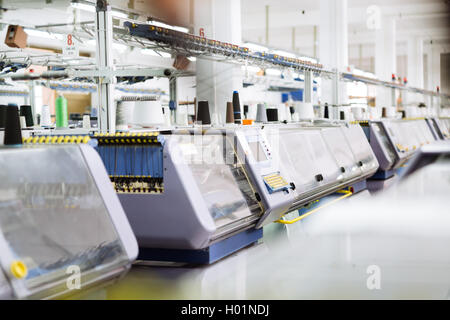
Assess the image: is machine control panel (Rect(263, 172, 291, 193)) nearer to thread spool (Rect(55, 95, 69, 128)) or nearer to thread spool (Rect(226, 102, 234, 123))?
thread spool (Rect(226, 102, 234, 123))

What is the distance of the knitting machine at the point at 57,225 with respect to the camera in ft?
5.90

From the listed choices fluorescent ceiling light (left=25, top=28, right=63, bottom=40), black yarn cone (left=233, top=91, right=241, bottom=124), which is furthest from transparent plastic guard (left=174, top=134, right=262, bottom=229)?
fluorescent ceiling light (left=25, top=28, right=63, bottom=40)

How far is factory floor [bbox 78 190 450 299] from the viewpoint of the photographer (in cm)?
274

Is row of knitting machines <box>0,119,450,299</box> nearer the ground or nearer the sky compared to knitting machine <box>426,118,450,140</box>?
nearer the ground

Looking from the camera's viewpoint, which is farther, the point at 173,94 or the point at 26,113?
the point at 173,94

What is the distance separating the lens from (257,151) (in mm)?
3756

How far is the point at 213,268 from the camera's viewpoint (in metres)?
3.20

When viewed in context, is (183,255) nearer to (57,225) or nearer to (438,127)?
(57,225)

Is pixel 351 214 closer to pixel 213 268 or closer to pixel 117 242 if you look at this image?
pixel 213 268

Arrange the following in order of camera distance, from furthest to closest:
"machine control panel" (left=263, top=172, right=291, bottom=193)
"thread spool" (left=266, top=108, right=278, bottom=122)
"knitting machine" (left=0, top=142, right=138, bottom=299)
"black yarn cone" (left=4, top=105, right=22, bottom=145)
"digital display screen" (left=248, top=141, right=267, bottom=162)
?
"thread spool" (left=266, top=108, right=278, bottom=122)
"digital display screen" (left=248, top=141, right=267, bottom=162)
"machine control panel" (left=263, top=172, right=291, bottom=193)
"black yarn cone" (left=4, top=105, right=22, bottom=145)
"knitting machine" (left=0, top=142, right=138, bottom=299)

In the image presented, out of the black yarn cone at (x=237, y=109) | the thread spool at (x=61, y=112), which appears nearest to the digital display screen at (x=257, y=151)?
the black yarn cone at (x=237, y=109)

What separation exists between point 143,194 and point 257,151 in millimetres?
1031

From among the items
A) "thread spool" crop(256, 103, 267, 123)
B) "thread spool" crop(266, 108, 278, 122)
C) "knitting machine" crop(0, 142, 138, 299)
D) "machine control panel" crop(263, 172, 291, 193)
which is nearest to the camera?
"knitting machine" crop(0, 142, 138, 299)

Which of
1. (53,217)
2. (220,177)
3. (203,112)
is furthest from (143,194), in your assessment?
(203,112)
